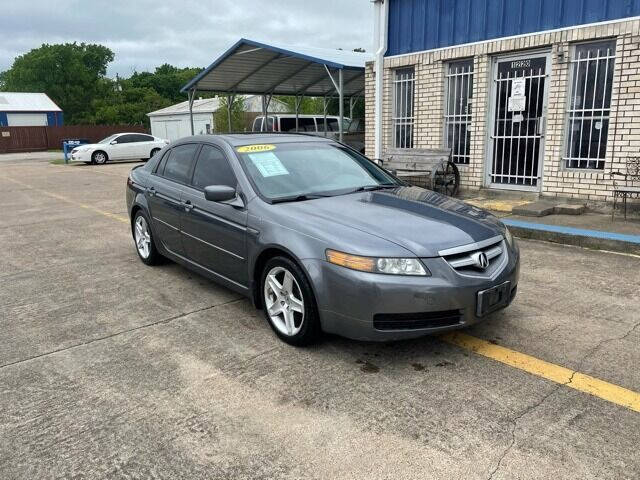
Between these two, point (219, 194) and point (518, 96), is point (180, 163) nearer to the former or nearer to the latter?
point (219, 194)

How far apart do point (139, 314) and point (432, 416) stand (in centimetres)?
282

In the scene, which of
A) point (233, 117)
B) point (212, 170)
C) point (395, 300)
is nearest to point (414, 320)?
point (395, 300)

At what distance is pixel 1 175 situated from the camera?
822 inches

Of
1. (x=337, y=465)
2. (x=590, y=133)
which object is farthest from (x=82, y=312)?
(x=590, y=133)

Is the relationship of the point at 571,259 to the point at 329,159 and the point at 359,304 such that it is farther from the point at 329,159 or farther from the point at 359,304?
the point at 359,304

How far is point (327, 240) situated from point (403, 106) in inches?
324

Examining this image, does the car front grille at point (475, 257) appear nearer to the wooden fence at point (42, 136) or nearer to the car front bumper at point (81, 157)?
the car front bumper at point (81, 157)

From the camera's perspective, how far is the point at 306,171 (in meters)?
4.73

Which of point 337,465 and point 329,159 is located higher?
point 329,159

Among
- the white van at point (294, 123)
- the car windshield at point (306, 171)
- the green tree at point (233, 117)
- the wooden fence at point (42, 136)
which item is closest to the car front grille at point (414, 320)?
the car windshield at point (306, 171)

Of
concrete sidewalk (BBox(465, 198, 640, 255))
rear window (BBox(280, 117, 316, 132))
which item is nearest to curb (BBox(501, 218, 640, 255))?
concrete sidewalk (BBox(465, 198, 640, 255))

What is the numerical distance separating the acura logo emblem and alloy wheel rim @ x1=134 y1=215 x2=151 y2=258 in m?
3.82

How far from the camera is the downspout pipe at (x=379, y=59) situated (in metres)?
10.8

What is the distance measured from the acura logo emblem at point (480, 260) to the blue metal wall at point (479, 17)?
617 centimetres
